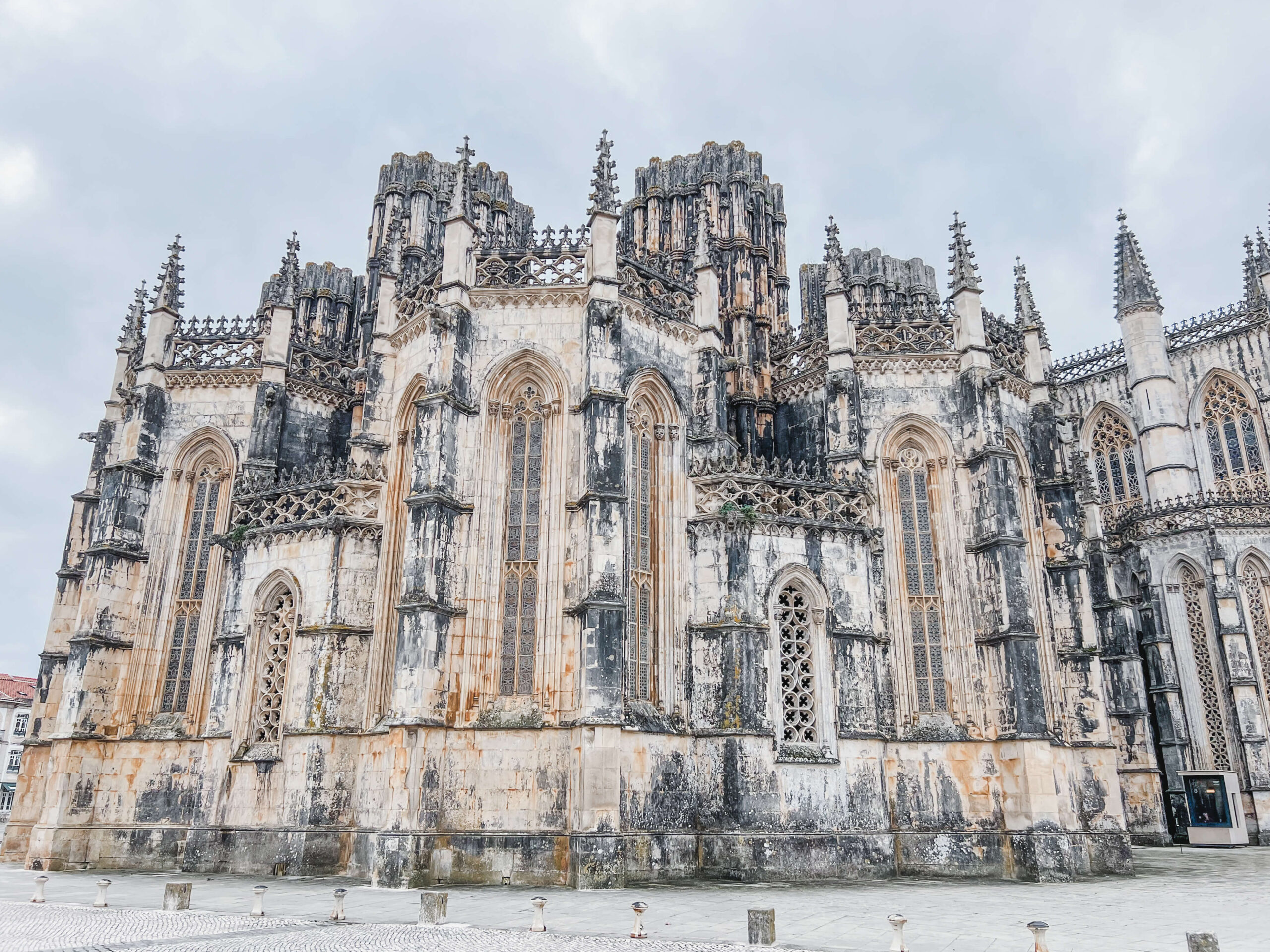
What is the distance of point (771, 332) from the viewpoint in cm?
3161

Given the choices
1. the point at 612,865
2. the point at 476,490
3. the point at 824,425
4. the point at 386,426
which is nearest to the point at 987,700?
the point at 824,425

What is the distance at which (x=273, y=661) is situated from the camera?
22.5 m

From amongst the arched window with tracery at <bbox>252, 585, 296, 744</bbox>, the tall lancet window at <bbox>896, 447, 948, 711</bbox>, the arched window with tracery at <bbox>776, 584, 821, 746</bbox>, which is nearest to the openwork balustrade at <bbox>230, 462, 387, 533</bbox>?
the arched window with tracery at <bbox>252, 585, 296, 744</bbox>

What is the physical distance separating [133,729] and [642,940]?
1800 centimetres

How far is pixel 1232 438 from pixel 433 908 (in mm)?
39983

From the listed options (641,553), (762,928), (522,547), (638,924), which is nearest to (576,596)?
(522,547)

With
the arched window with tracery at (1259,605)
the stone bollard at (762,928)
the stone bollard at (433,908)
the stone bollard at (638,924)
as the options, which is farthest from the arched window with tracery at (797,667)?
the arched window with tracery at (1259,605)

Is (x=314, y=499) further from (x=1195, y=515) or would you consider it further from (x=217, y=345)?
(x=1195, y=515)

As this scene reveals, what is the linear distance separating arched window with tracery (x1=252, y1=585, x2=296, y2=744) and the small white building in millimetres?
55517

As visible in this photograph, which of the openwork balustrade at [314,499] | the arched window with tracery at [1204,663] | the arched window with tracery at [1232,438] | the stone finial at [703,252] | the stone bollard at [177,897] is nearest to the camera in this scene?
the stone bollard at [177,897]

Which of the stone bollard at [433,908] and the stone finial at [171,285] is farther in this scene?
the stone finial at [171,285]

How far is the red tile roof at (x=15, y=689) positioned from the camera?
68125 millimetres

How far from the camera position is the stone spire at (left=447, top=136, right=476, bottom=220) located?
2244cm

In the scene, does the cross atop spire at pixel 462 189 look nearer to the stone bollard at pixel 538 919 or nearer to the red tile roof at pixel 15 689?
the stone bollard at pixel 538 919
